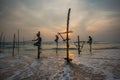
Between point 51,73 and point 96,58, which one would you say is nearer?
point 51,73

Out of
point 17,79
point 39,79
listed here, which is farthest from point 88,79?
point 17,79

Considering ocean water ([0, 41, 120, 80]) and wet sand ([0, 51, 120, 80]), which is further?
ocean water ([0, 41, 120, 80])

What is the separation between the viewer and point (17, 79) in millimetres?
8180

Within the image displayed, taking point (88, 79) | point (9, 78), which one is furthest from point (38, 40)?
point (88, 79)

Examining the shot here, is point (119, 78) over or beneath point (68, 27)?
beneath

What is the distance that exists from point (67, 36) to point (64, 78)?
773 cm

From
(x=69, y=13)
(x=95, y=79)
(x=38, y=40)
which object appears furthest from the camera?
(x=38, y=40)

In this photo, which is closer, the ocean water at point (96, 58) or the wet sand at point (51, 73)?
the wet sand at point (51, 73)

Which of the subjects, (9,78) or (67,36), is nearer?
(9,78)

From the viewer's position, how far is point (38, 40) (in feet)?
67.0

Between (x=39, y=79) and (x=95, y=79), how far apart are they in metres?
3.46

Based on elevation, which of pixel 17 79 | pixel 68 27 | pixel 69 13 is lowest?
pixel 17 79

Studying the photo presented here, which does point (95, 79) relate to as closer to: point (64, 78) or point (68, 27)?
point (64, 78)

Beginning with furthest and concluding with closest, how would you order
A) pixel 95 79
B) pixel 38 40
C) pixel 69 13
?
1. pixel 38 40
2. pixel 69 13
3. pixel 95 79
